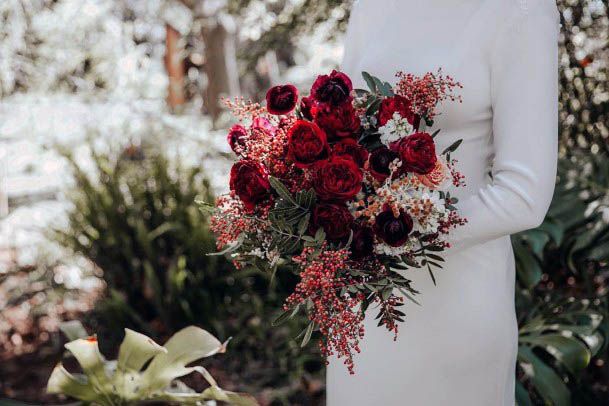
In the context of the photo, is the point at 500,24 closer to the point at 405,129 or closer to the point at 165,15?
the point at 405,129

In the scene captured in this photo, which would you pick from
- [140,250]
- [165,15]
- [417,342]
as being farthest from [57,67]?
[417,342]

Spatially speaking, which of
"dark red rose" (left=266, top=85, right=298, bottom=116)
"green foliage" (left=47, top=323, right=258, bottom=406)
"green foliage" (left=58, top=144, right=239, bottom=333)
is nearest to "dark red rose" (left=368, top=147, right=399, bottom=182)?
"dark red rose" (left=266, top=85, right=298, bottom=116)

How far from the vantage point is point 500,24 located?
1.60 metres

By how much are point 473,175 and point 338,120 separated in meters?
0.48

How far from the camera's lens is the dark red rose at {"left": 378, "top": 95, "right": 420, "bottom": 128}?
58.2 inches

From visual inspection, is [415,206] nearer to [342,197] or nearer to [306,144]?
[342,197]

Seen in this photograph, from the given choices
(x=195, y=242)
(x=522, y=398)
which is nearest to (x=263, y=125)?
(x=522, y=398)

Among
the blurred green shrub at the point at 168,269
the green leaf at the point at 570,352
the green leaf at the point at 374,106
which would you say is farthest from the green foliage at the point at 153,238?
the green leaf at the point at 374,106

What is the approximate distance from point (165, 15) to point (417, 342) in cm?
620

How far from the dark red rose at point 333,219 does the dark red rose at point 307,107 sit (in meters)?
0.23

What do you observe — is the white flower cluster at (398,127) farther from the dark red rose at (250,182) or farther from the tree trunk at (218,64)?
the tree trunk at (218,64)

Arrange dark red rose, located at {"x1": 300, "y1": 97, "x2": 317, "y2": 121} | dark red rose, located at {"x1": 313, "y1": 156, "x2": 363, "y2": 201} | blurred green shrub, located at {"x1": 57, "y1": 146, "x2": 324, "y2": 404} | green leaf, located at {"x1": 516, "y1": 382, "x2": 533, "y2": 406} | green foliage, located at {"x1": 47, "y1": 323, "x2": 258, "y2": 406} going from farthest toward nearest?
blurred green shrub, located at {"x1": 57, "y1": 146, "x2": 324, "y2": 404} → green leaf, located at {"x1": 516, "y1": 382, "x2": 533, "y2": 406} → green foliage, located at {"x1": 47, "y1": 323, "x2": 258, "y2": 406} → dark red rose, located at {"x1": 300, "y1": 97, "x2": 317, "y2": 121} → dark red rose, located at {"x1": 313, "y1": 156, "x2": 363, "y2": 201}

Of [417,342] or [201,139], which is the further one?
[201,139]

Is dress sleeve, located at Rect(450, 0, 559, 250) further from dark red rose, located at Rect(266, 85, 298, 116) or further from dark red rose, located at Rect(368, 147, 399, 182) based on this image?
dark red rose, located at Rect(266, 85, 298, 116)
